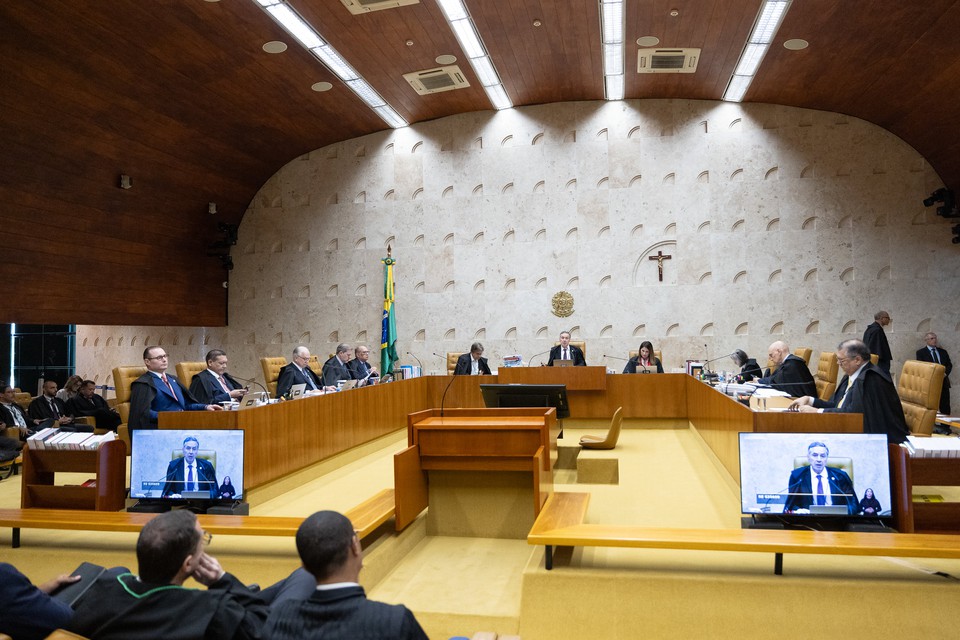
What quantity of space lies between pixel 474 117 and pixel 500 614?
879 centimetres

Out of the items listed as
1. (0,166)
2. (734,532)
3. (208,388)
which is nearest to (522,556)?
(734,532)

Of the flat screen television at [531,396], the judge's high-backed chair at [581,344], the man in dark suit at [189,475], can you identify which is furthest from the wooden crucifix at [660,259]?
the man in dark suit at [189,475]

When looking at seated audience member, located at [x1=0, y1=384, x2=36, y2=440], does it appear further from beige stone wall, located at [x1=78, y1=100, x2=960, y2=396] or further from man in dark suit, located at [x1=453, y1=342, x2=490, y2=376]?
man in dark suit, located at [x1=453, y1=342, x2=490, y2=376]

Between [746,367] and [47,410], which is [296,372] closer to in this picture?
[47,410]

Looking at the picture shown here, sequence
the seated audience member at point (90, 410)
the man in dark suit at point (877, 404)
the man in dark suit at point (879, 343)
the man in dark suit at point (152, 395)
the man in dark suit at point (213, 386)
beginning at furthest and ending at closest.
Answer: the man in dark suit at point (879, 343), the seated audience member at point (90, 410), the man in dark suit at point (213, 386), the man in dark suit at point (152, 395), the man in dark suit at point (877, 404)

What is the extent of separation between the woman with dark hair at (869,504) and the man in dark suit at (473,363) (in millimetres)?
5844

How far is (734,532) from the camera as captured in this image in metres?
2.92

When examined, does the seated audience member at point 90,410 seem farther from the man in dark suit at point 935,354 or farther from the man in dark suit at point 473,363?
the man in dark suit at point 935,354

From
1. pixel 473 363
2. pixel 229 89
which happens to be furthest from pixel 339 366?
pixel 229 89

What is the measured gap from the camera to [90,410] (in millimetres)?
8547

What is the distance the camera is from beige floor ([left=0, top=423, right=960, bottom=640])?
271 centimetres

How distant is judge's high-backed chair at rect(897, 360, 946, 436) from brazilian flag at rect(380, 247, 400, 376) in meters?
6.69

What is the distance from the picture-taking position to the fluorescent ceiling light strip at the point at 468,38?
746cm

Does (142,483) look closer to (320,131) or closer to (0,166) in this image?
(0,166)
